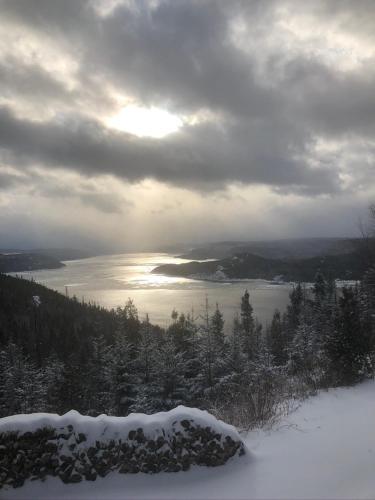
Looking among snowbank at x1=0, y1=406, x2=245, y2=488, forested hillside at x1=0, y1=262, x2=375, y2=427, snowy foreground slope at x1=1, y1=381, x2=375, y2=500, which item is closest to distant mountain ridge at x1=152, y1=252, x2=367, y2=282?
forested hillside at x1=0, y1=262, x2=375, y2=427

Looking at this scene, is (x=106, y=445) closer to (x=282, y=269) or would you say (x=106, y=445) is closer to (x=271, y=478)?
(x=271, y=478)

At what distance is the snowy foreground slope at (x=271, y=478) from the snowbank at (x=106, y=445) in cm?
13

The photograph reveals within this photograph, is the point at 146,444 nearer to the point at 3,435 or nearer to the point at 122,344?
the point at 3,435

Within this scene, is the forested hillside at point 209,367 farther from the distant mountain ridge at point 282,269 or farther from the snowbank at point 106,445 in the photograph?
the distant mountain ridge at point 282,269

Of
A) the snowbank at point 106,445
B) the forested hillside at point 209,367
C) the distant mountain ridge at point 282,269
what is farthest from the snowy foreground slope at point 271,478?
the distant mountain ridge at point 282,269

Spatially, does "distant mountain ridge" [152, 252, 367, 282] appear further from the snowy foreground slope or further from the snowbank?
the snowbank

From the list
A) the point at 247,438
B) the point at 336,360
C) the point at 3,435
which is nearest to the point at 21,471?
the point at 3,435

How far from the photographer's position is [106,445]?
457 centimetres

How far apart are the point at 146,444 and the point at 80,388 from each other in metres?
29.7

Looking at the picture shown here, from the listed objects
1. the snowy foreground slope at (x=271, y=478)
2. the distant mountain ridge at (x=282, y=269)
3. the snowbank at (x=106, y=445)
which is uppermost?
the snowbank at (x=106, y=445)

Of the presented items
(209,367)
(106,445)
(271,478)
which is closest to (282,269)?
(209,367)

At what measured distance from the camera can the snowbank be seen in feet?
14.6

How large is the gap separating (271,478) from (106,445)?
7.85 ft

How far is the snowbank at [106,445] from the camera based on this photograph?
4441 mm
